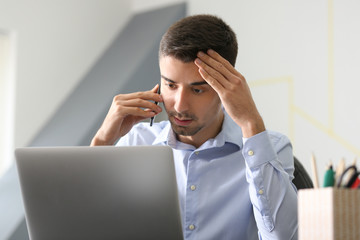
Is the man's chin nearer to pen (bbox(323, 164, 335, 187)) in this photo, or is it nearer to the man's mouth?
the man's mouth

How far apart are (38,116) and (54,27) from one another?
70cm

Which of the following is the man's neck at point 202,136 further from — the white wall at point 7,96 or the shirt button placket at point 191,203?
the white wall at point 7,96

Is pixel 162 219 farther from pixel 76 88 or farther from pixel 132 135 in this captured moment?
pixel 76 88

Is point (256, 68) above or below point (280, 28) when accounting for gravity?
below

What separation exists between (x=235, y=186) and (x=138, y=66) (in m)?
2.33

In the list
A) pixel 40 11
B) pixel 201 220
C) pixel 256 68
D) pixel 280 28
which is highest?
pixel 40 11

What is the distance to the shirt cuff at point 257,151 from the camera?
1.31m

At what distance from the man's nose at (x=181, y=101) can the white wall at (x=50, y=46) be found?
229 centimetres

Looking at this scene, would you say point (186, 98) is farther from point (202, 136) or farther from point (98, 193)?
point (98, 193)

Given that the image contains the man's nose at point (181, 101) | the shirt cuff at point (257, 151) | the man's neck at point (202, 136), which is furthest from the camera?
the man's neck at point (202, 136)

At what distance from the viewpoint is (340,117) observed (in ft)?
9.36

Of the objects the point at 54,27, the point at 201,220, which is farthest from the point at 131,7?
the point at 201,220

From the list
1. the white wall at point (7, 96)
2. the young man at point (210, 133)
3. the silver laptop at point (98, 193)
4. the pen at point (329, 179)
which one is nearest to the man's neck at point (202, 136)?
the young man at point (210, 133)

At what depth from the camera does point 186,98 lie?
1.56m
